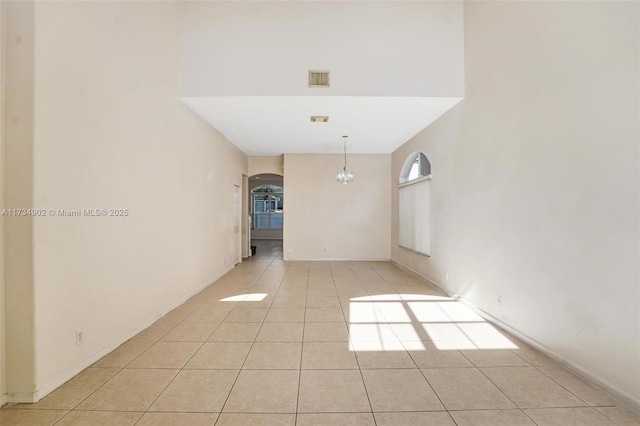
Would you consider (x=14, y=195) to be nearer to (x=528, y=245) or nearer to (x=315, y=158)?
(x=528, y=245)

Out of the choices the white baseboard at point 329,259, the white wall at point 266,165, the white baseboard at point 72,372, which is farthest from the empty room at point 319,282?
the white wall at point 266,165

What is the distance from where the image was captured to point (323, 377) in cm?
227

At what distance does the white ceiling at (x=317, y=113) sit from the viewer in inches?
162

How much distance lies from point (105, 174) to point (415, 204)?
17.3ft

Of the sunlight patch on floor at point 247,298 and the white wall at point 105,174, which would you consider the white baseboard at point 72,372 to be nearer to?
the white wall at point 105,174

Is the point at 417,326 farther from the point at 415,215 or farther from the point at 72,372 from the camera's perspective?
the point at 72,372

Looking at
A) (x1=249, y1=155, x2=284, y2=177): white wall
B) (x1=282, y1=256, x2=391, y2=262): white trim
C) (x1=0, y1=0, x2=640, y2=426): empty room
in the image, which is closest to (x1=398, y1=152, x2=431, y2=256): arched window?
(x1=0, y1=0, x2=640, y2=426): empty room

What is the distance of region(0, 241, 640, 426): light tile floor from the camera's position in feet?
6.04

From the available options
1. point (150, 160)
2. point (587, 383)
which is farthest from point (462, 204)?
point (150, 160)

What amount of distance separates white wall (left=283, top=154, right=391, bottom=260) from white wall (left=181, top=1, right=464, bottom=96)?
395 centimetres

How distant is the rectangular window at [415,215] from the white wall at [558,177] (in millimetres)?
1414

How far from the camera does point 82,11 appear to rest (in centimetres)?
231

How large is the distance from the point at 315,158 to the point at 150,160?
16.5ft

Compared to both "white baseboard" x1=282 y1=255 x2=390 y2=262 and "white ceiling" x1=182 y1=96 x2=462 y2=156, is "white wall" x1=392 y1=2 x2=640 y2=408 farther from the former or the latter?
"white baseboard" x1=282 y1=255 x2=390 y2=262
